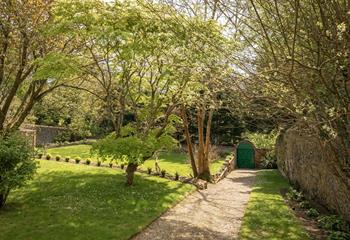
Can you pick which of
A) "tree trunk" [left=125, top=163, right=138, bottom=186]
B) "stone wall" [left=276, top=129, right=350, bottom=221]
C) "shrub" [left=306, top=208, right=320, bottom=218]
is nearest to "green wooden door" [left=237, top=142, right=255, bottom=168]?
"stone wall" [left=276, top=129, right=350, bottom=221]

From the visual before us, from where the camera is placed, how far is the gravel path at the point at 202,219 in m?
11.0

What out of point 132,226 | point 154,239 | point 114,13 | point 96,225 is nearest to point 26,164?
point 96,225

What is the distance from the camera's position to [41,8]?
49.6 feet

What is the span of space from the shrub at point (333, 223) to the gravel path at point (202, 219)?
107 inches

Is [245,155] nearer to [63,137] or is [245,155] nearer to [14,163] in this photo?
[63,137]

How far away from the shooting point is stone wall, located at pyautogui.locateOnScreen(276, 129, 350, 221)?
11.9m

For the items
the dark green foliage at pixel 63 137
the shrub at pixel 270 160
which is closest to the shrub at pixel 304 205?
the shrub at pixel 270 160

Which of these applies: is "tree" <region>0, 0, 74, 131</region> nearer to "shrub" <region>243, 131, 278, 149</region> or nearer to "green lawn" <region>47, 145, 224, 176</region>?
"green lawn" <region>47, 145, 224, 176</region>

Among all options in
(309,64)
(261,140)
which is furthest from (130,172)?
(261,140)

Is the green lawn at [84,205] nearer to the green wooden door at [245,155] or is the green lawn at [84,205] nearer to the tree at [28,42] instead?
the tree at [28,42]

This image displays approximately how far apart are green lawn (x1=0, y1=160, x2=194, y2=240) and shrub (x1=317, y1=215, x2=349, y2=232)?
17.9 ft

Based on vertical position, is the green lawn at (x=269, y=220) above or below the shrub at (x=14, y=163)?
below

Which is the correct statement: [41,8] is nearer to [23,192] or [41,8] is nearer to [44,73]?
[44,73]

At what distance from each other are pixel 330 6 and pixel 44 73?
35.6ft
